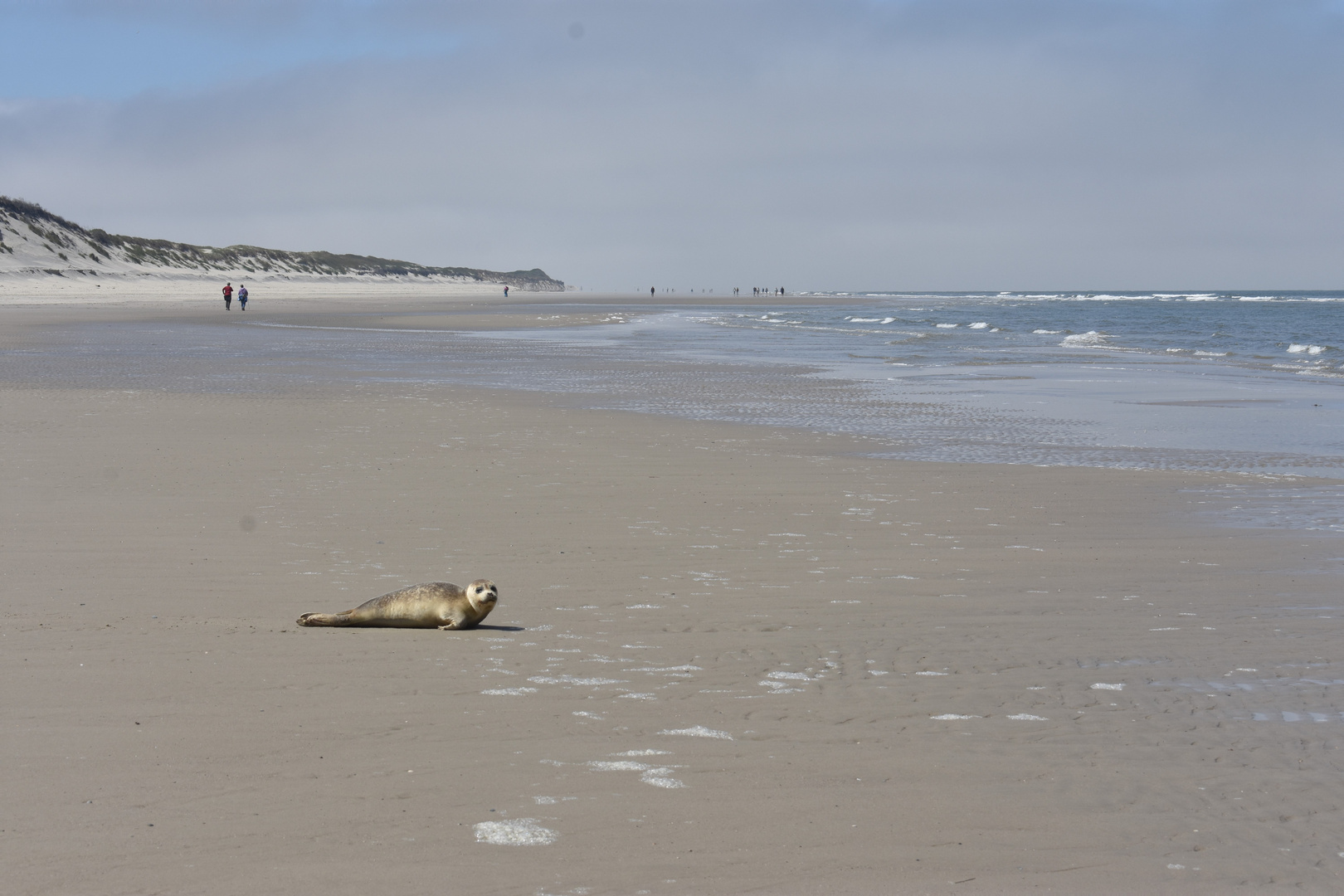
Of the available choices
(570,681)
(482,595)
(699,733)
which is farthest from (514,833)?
(482,595)

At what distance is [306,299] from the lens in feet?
295

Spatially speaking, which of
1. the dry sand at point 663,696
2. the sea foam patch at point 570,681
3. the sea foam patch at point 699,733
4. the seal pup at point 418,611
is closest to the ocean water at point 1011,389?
the dry sand at point 663,696

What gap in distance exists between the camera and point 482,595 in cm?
643

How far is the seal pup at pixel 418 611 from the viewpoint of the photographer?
21.6ft

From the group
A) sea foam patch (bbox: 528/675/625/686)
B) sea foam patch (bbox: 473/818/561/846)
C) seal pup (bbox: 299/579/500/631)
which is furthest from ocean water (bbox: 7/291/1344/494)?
sea foam patch (bbox: 473/818/561/846)

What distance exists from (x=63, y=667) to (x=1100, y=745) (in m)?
4.95

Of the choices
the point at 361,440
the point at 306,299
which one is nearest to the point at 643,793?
the point at 361,440

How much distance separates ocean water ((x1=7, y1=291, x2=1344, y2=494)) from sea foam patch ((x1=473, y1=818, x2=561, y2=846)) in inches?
416

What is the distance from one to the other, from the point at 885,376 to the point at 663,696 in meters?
23.2

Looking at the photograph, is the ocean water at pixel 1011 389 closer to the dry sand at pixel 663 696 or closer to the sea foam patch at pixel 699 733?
the dry sand at pixel 663 696

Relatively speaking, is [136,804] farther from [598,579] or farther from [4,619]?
[598,579]

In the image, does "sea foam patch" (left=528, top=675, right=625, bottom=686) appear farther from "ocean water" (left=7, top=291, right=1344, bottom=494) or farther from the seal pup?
"ocean water" (left=7, top=291, right=1344, bottom=494)

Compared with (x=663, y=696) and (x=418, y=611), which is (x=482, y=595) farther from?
(x=663, y=696)

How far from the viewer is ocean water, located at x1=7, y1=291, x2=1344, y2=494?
15.9m
